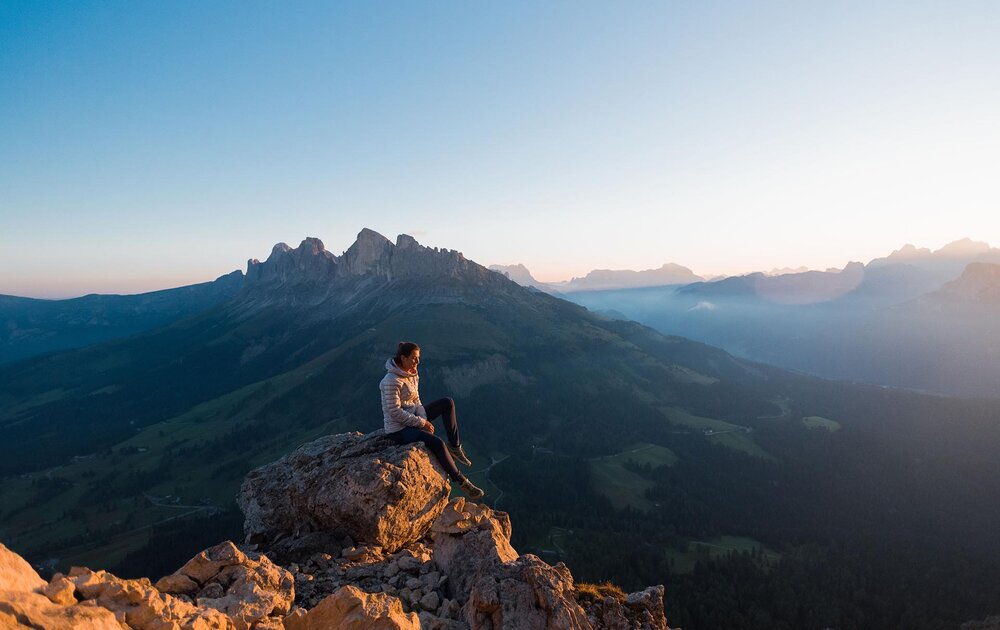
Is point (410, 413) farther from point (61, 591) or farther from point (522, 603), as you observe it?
point (61, 591)

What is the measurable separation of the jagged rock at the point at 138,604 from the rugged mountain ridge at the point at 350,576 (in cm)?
3

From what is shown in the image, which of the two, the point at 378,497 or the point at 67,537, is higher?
the point at 378,497

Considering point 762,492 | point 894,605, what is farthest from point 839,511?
point 894,605

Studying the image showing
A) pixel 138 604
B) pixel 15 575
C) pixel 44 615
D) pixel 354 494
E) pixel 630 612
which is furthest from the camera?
Result: pixel 354 494

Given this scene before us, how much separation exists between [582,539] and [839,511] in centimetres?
11267

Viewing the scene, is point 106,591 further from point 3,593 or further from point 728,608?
point 728,608

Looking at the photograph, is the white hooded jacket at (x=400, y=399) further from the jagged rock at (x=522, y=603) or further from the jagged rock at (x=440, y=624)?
the jagged rock at (x=522, y=603)

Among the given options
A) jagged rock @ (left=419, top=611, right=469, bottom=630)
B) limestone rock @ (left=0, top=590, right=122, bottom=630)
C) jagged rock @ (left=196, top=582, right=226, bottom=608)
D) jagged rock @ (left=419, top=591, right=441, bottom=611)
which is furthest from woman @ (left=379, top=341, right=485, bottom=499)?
limestone rock @ (left=0, top=590, right=122, bottom=630)

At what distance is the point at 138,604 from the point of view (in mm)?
10664

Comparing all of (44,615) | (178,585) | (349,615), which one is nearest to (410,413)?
(349,615)

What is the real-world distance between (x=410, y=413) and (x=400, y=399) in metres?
0.81

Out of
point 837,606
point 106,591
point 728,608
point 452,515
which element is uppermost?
point 106,591

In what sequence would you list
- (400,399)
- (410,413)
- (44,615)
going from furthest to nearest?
(410,413) < (400,399) < (44,615)

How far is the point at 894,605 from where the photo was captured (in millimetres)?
112312
